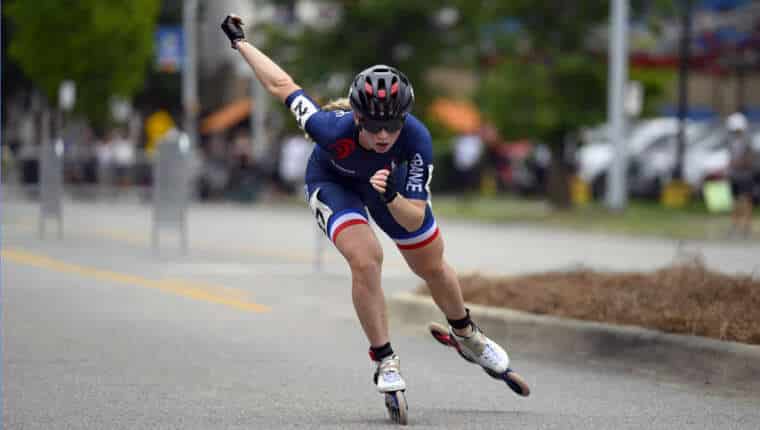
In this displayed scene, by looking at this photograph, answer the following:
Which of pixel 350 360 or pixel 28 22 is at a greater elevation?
pixel 28 22

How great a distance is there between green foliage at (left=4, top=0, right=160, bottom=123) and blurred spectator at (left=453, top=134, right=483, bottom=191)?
1016 cm

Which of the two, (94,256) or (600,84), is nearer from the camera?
(94,256)

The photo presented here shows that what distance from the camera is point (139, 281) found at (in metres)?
15.0

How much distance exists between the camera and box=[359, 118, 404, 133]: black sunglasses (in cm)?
708

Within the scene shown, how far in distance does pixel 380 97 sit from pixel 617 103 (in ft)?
73.5

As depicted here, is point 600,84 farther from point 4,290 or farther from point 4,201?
point 4,290

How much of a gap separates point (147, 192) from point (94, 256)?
53.2 ft

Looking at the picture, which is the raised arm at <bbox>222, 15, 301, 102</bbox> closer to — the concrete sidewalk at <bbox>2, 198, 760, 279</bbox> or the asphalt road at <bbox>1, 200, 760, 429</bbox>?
the asphalt road at <bbox>1, 200, 760, 429</bbox>

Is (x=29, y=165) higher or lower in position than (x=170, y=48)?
lower

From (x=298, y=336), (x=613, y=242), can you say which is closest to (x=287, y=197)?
(x=613, y=242)

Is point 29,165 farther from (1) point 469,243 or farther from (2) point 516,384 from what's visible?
(2) point 516,384

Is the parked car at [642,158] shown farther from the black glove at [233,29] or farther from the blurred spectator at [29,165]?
the black glove at [233,29]

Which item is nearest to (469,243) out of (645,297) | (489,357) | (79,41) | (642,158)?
(645,297)

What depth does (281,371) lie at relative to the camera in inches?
356
